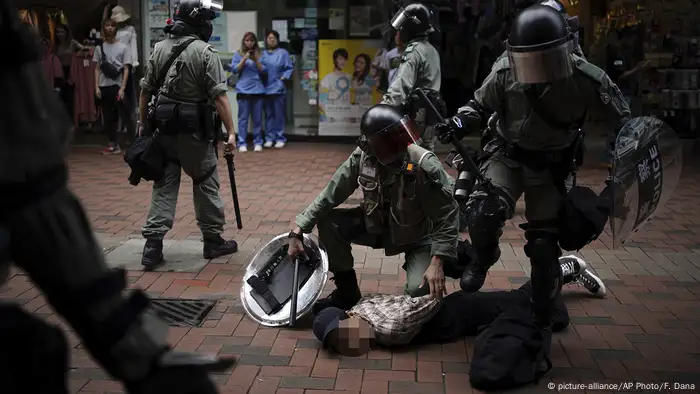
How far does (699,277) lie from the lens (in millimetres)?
5086

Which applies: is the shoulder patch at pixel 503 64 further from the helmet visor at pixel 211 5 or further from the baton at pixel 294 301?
the helmet visor at pixel 211 5

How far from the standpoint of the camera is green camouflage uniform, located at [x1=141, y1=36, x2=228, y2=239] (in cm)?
529

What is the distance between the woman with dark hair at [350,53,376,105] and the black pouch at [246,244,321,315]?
7.61 metres

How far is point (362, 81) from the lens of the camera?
11.7 m

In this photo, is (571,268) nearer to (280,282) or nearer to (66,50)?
(280,282)

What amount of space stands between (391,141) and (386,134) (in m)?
0.05

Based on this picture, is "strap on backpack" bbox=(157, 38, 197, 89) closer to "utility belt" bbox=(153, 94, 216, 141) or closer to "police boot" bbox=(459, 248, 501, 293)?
"utility belt" bbox=(153, 94, 216, 141)

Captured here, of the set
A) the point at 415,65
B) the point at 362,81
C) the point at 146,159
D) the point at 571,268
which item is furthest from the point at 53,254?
the point at 362,81

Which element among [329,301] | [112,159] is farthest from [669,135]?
[112,159]

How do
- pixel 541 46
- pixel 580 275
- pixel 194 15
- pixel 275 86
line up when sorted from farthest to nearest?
pixel 275 86
pixel 194 15
pixel 580 275
pixel 541 46

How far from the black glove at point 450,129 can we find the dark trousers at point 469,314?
92cm

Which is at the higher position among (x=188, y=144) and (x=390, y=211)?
(x=188, y=144)

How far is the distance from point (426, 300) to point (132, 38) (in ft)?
27.1

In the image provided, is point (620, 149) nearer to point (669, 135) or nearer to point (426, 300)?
point (669, 135)
